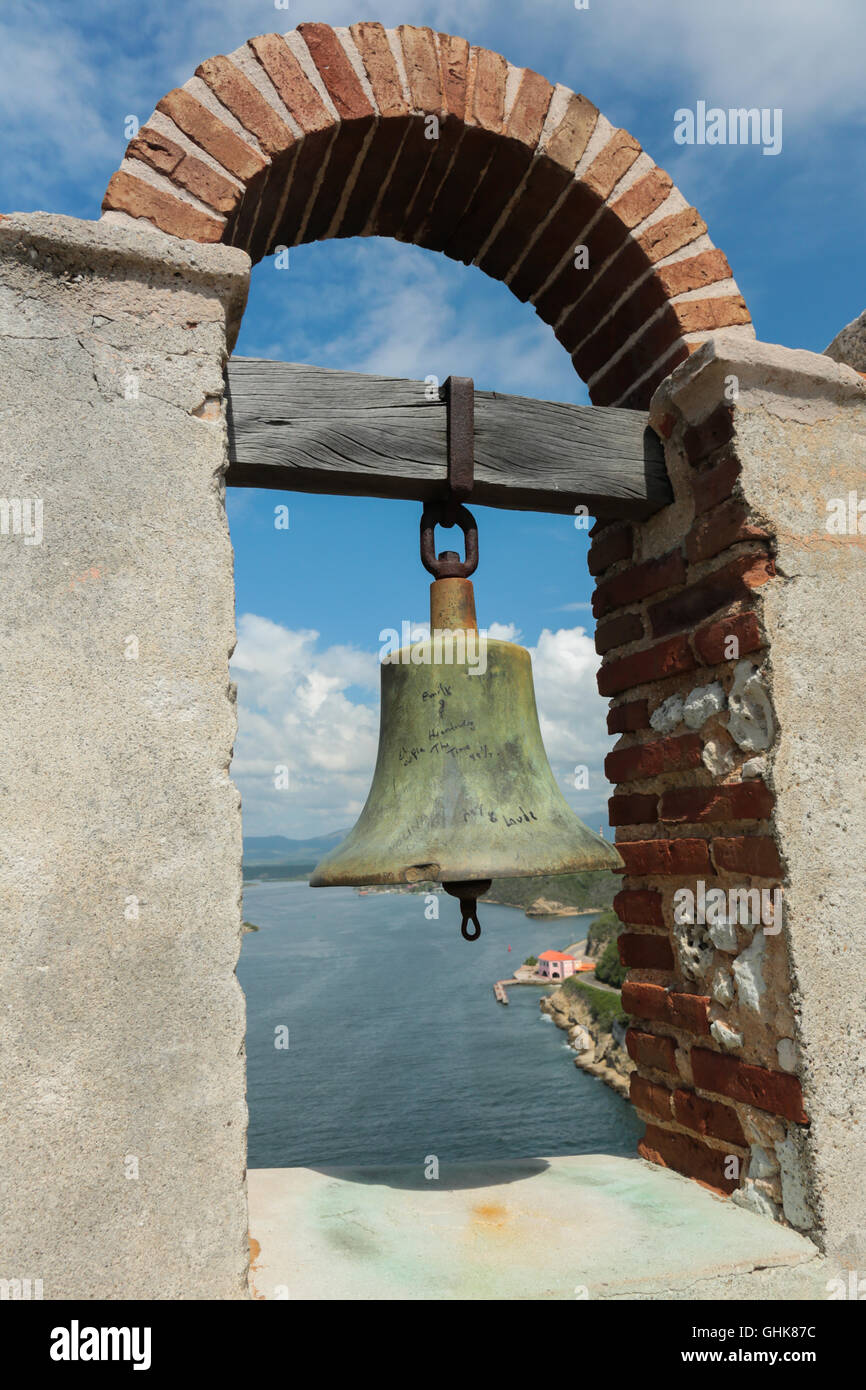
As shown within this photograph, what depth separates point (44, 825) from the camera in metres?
1.43

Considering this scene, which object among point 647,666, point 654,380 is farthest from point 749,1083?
point 654,380

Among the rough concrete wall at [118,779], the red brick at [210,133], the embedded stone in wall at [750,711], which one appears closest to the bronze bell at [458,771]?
the rough concrete wall at [118,779]

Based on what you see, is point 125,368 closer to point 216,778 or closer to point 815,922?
point 216,778

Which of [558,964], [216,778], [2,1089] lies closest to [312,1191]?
[2,1089]

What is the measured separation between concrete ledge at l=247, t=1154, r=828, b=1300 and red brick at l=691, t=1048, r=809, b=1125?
0.22m

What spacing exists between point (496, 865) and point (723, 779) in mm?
733

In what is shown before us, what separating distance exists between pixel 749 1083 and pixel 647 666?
1.00m

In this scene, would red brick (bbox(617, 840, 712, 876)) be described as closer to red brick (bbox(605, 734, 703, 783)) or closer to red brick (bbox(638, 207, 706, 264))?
red brick (bbox(605, 734, 703, 783))

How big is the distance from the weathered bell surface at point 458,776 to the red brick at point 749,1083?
0.56 metres

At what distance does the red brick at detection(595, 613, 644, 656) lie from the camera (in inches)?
95.7

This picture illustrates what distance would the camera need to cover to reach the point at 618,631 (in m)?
2.50

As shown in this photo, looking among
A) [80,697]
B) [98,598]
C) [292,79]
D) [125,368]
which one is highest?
[292,79]

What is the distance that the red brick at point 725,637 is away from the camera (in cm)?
192

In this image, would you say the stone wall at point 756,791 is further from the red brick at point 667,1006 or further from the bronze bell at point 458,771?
the bronze bell at point 458,771
